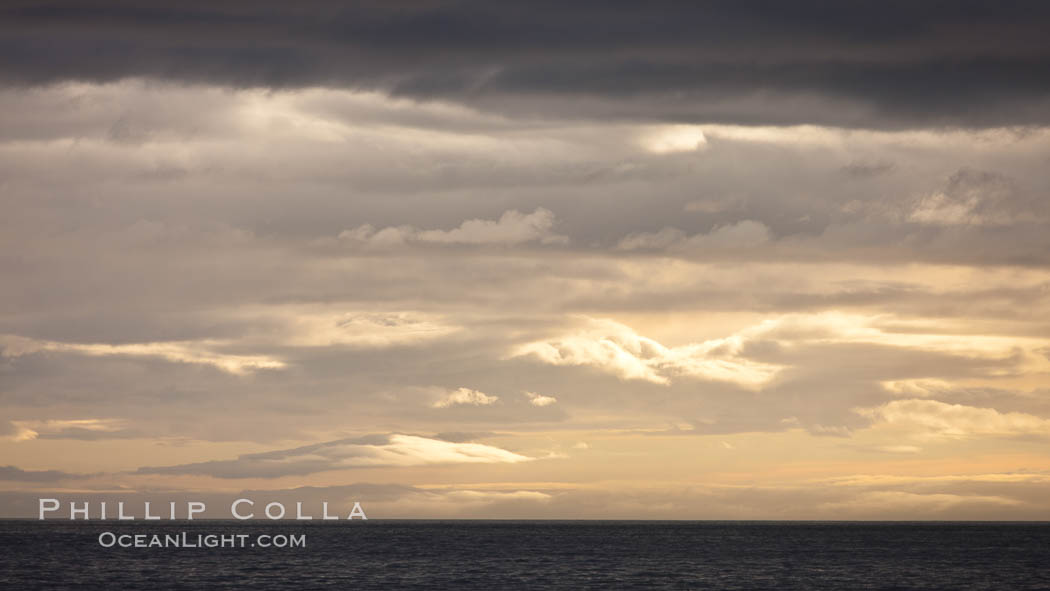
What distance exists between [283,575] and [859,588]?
6084cm

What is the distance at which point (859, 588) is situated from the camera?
13062cm

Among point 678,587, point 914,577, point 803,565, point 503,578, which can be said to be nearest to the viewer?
point 678,587

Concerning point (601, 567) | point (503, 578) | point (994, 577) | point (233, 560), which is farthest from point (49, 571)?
point (994, 577)

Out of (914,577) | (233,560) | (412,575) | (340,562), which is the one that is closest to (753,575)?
(914,577)

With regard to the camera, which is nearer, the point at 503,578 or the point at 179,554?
the point at 503,578

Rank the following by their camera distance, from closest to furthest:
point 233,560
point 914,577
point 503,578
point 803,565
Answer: point 503,578, point 914,577, point 233,560, point 803,565

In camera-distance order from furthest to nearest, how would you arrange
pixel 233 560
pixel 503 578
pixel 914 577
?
pixel 233 560 → pixel 914 577 → pixel 503 578

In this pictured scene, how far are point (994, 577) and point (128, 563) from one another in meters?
104

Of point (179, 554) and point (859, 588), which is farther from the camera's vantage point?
point (179, 554)

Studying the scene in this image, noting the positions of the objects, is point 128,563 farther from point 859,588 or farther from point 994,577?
point 994,577

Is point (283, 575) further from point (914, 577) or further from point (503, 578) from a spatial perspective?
point (914, 577)

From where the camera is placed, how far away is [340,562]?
16412cm

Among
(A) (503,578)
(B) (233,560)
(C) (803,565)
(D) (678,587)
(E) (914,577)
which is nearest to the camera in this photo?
(D) (678,587)

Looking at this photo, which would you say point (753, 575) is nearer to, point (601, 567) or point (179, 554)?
point (601, 567)
